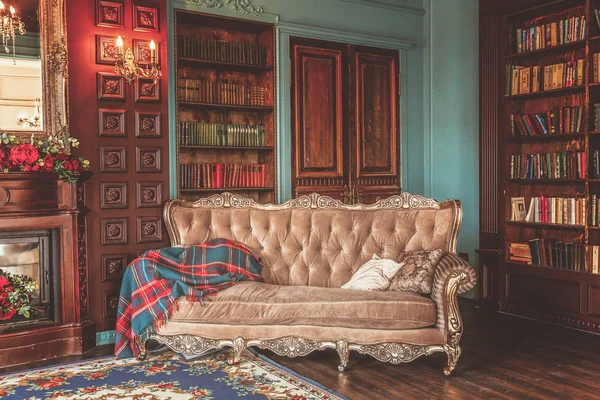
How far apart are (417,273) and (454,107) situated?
2.83m

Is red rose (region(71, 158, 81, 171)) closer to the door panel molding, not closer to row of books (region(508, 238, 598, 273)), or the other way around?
the door panel molding

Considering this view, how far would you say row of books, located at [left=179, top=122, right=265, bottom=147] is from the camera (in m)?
5.28

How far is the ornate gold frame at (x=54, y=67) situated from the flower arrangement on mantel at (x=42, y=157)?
0.34 feet

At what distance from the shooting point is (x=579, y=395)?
11.0ft

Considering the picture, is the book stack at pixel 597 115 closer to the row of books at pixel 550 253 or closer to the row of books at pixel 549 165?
the row of books at pixel 549 165

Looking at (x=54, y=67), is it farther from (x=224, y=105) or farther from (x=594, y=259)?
(x=594, y=259)

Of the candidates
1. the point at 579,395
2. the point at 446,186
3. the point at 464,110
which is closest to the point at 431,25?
the point at 464,110

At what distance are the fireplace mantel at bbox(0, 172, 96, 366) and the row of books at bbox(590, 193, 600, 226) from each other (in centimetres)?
384

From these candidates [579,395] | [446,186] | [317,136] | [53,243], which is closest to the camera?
[579,395]

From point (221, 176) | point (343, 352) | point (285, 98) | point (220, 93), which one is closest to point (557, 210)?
point (343, 352)

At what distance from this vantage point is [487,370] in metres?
3.82

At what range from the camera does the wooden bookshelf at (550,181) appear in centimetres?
482

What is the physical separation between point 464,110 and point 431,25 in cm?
104

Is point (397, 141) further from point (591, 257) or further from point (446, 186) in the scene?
point (591, 257)
